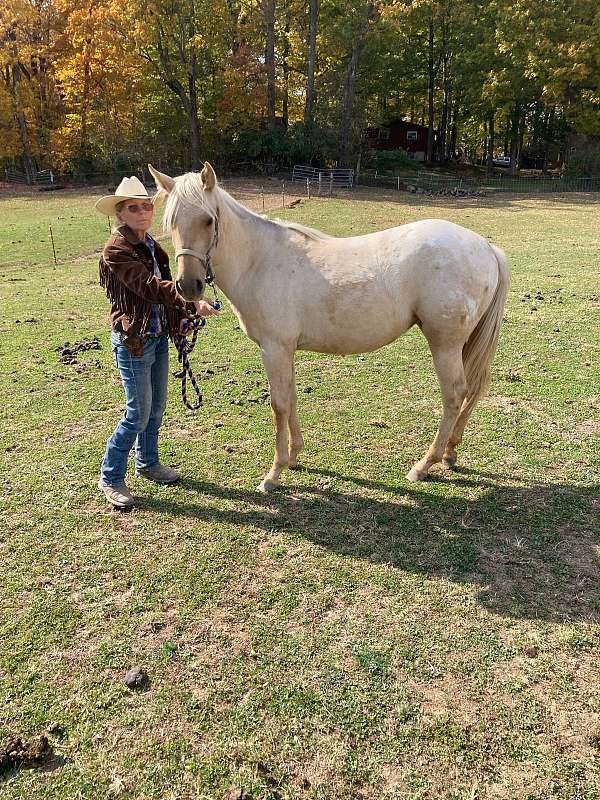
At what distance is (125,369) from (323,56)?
40.8 m

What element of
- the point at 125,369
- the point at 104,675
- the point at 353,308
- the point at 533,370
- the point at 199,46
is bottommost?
the point at 104,675

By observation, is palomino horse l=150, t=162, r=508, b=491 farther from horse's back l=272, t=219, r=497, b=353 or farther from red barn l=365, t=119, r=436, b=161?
red barn l=365, t=119, r=436, b=161

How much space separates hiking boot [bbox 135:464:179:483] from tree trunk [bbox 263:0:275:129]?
38.0 meters

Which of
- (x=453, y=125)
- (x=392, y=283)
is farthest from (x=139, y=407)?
(x=453, y=125)

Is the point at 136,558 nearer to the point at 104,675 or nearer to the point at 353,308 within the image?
the point at 104,675

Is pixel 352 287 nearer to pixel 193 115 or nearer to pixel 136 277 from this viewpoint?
pixel 136 277

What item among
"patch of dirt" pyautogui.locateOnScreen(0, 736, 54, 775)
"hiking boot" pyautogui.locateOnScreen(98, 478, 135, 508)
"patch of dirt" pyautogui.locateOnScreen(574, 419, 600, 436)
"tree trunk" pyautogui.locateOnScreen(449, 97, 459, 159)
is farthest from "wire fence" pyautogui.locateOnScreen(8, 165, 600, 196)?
"patch of dirt" pyautogui.locateOnScreen(0, 736, 54, 775)

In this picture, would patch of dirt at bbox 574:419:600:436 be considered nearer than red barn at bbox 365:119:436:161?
Yes

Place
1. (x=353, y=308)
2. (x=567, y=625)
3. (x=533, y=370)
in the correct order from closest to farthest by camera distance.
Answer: (x=567, y=625)
(x=353, y=308)
(x=533, y=370)

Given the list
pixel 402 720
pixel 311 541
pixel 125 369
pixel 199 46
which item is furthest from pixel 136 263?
pixel 199 46

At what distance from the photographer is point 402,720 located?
2.50m

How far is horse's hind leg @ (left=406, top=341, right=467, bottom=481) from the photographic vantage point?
4.29 metres

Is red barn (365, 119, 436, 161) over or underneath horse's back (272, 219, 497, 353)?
over

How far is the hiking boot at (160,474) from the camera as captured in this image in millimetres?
4508
